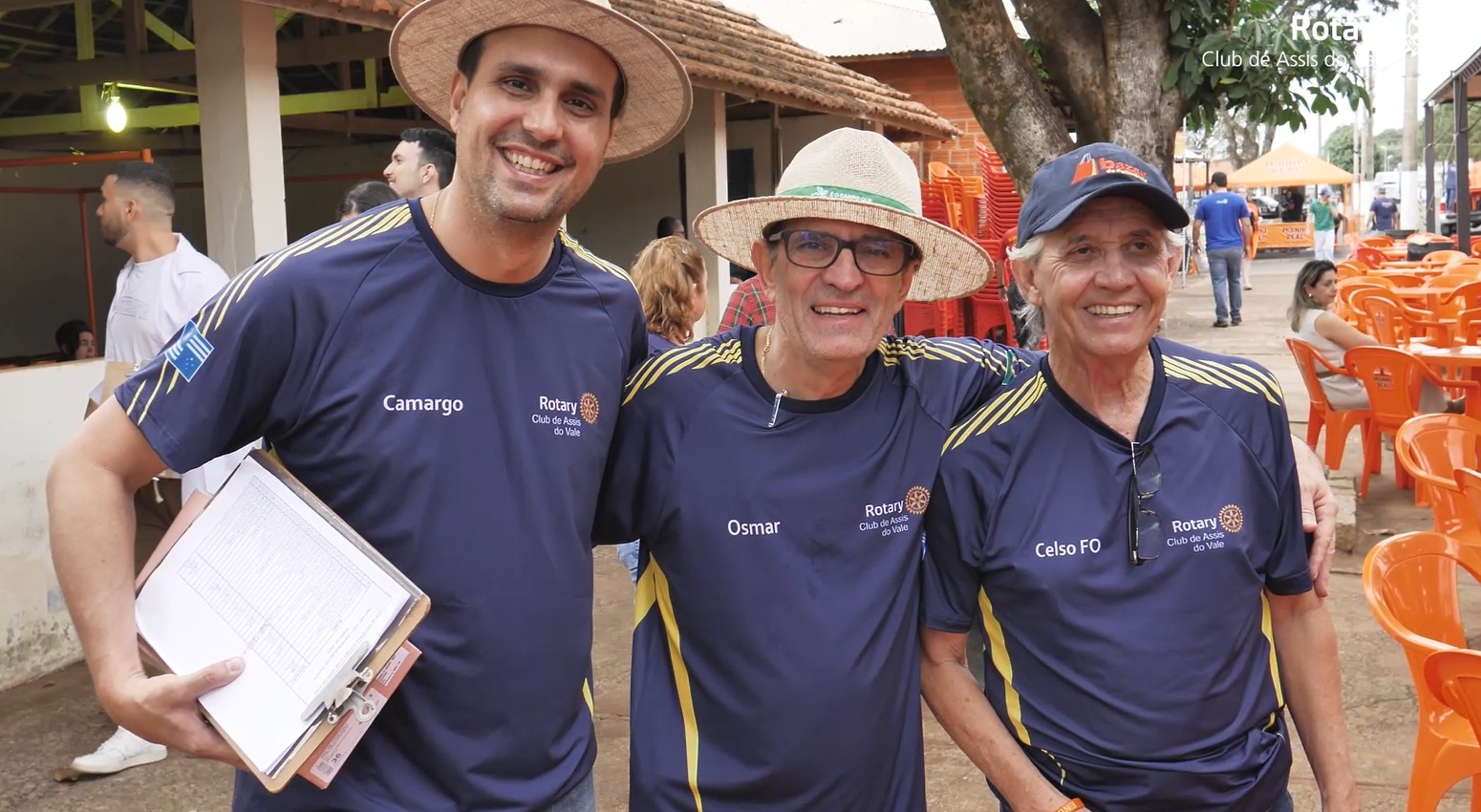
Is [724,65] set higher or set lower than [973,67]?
higher

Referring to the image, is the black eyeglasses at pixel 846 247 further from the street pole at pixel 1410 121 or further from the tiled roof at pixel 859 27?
the street pole at pixel 1410 121

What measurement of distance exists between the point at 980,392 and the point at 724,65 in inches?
305

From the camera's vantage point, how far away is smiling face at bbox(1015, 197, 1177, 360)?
2.16m

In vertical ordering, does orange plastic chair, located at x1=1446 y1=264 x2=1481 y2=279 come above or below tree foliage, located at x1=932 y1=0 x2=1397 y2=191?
below

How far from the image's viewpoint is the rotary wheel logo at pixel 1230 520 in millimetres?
2129

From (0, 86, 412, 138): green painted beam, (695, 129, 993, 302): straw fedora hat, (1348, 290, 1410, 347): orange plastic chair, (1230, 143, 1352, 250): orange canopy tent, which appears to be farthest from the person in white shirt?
(1230, 143, 1352, 250): orange canopy tent

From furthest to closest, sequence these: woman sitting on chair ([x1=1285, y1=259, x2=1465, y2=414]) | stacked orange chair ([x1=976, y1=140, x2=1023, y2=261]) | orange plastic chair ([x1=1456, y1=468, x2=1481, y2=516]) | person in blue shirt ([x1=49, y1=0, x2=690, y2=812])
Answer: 1. stacked orange chair ([x1=976, y1=140, x2=1023, y2=261])
2. woman sitting on chair ([x1=1285, y1=259, x2=1465, y2=414])
3. orange plastic chair ([x1=1456, y1=468, x2=1481, y2=516])
4. person in blue shirt ([x1=49, y1=0, x2=690, y2=812])

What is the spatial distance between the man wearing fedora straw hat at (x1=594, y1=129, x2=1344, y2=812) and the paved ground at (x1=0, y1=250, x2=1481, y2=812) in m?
2.31

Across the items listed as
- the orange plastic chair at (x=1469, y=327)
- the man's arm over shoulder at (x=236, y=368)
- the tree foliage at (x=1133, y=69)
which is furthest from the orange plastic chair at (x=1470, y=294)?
the man's arm over shoulder at (x=236, y=368)

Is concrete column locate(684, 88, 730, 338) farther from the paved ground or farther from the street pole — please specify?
the street pole

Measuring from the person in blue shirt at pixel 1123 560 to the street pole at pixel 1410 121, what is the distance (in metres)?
26.6

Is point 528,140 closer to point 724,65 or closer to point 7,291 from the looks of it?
point 724,65

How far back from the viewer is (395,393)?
1.95 meters

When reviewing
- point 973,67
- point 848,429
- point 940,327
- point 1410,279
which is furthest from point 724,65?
point 848,429
